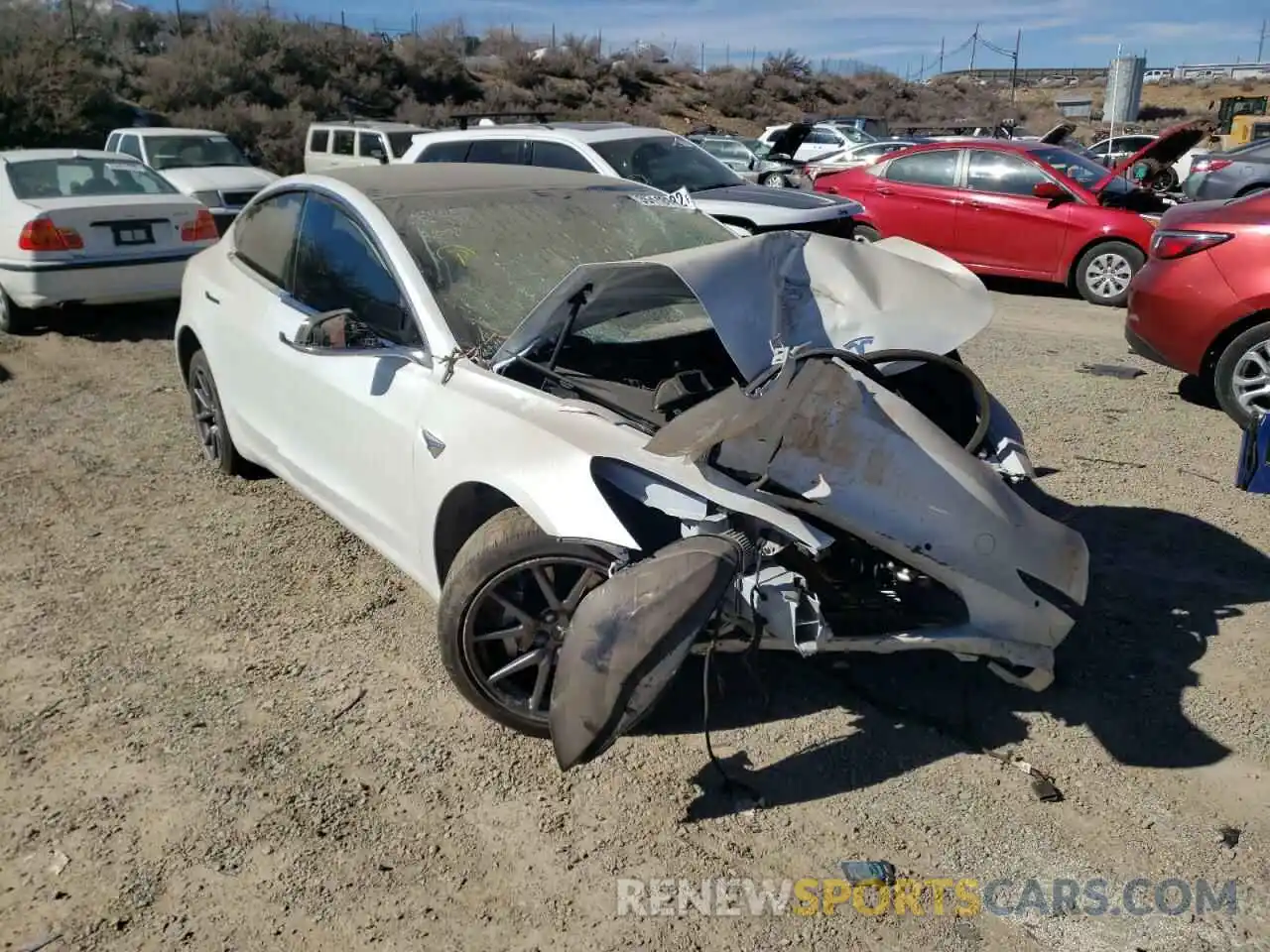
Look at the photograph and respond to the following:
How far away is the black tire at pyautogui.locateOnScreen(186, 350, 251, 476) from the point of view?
5371 millimetres

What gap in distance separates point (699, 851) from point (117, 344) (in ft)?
→ 25.5

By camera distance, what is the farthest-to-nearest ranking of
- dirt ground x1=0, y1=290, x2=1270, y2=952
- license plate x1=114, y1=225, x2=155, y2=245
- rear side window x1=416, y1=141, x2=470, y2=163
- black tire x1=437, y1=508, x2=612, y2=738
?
rear side window x1=416, y1=141, x2=470, y2=163 < license plate x1=114, y1=225, x2=155, y2=245 < black tire x1=437, y1=508, x2=612, y2=738 < dirt ground x1=0, y1=290, x2=1270, y2=952

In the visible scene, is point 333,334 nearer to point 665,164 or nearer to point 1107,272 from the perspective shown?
point 665,164

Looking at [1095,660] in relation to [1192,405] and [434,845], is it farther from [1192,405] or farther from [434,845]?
[1192,405]

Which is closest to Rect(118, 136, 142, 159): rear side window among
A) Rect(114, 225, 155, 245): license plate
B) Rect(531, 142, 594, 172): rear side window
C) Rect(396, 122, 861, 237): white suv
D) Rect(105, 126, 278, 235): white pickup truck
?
Rect(105, 126, 278, 235): white pickup truck

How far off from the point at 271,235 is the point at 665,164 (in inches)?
246

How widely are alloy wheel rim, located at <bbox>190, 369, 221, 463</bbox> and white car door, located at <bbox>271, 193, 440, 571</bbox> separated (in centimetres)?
113

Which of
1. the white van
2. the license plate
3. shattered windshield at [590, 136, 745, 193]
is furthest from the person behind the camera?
the white van

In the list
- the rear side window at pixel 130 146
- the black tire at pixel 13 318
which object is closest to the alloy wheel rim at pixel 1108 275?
the black tire at pixel 13 318

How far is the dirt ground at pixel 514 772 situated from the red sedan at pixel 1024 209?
6.51 meters

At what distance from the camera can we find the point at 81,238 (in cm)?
855

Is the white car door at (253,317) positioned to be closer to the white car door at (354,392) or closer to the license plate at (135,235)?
the white car door at (354,392)

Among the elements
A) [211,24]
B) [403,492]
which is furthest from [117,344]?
[211,24]

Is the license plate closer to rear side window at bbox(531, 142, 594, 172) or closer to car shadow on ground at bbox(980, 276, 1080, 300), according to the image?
rear side window at bbox(531, 142, 594, 172)
